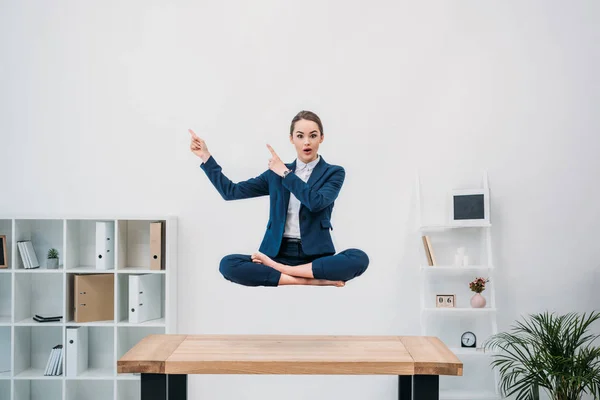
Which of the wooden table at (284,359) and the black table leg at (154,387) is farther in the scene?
the black table leg at (154,387)

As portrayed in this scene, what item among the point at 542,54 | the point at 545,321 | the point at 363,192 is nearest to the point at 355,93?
the point at 363,192

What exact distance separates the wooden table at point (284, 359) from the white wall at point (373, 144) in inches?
62.5

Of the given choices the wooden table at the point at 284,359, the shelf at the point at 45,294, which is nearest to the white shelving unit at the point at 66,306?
the shelf at the point at 45,294

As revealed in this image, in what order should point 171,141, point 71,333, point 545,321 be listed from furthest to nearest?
1. point 171,141
2. point 71,333
3. point 545,321

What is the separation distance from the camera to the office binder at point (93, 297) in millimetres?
4695

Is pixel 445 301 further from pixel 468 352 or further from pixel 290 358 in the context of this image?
pixel 290 358

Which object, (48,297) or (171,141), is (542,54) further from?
(48,297)

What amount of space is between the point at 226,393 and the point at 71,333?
3.84ft

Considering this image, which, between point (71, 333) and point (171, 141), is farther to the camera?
point (171, 141)

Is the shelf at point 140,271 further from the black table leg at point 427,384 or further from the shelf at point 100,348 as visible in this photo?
the black table leg at point 427,384

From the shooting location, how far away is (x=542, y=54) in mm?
4969

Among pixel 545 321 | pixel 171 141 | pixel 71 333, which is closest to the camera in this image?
pixel 545 321

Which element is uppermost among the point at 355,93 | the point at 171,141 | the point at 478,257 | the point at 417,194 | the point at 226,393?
the point at 355,93

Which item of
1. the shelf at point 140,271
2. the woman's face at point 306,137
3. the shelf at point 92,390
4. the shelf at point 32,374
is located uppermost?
the woman's face at point 306,137
